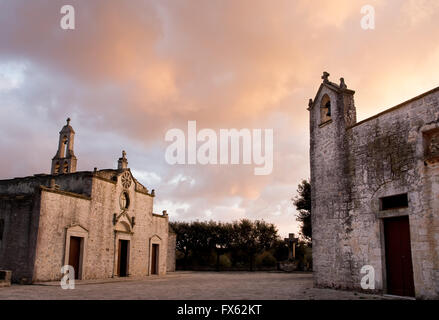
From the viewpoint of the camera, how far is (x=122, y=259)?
23766 millimetres

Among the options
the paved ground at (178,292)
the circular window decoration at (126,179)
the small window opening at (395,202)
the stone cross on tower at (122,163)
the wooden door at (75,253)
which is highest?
the stone cross on tower at (122,163)

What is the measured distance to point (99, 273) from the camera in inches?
832

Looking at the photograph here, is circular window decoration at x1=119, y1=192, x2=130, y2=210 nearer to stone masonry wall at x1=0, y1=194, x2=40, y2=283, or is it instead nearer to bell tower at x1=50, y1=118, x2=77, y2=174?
bell tower at x1=50, y1=118, x2=77, y2=174

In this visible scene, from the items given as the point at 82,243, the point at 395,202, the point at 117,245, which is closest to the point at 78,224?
the point at 82,243

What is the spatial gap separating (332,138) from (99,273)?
48.5 ft

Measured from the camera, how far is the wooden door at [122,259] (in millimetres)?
23422

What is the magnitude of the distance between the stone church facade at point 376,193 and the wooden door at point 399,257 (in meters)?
0.03

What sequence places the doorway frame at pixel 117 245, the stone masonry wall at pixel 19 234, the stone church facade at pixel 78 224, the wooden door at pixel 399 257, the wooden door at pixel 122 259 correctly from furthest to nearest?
the wooden door at pixel 122 259
the doorway frame at pixel 117 245
the stone church facade at pixel 78 224
the stone masonry wall at pixel 19 234
the wooden door at pixel 399 257

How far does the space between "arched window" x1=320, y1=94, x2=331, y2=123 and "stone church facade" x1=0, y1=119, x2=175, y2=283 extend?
1290cm

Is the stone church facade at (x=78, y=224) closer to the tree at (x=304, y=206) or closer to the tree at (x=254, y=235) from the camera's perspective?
the tree at (x=304, y=206)

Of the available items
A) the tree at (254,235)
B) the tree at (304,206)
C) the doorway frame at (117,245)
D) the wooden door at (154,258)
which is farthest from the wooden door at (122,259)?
the tree at (254,235)

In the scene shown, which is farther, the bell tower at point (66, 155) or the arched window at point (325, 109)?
the bell tower at point (66, 155)

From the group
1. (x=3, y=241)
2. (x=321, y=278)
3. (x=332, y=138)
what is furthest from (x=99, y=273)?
(x=332, y=138)

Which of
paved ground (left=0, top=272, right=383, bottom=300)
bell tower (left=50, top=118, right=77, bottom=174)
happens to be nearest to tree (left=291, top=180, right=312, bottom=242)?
paved ground (left=0, top=272, right=383, bottom=300)
